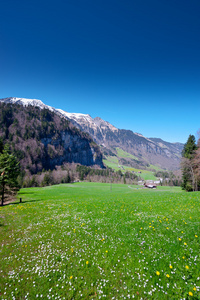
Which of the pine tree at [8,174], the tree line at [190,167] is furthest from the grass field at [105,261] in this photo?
the tree line at [190,167]

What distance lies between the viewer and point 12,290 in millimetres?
6039

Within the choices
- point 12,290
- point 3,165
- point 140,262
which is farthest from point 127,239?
point 3,165

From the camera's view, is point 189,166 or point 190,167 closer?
point 189,166

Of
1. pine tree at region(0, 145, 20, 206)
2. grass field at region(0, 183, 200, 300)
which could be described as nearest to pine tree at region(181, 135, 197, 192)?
grass field at region(0, 183, 200, 300)

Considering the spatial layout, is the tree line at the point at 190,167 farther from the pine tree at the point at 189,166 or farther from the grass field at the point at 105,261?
the grass field at the point at 105,261

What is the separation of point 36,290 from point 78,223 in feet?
24.2

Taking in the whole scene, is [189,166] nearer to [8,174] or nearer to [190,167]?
[190,167]

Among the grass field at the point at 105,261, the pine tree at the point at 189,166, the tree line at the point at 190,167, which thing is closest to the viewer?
the grass field at the point at 105,261

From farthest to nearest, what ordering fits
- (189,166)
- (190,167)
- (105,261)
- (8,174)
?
1. (190,167)
2. (189,166)
3. (8,174)
4. (105,261)

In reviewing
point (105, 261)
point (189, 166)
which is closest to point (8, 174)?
point (105, 261)

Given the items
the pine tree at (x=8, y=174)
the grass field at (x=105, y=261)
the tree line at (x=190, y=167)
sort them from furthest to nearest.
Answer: the tree line at (x=190, y=167) → the pine tree at (x=8, y=174) → the grass field at (x=105, y=261)

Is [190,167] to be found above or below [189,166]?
below

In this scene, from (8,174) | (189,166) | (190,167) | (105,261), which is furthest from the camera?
(190,167)

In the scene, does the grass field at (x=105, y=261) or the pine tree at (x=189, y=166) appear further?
the pine tree at (x=189, y=166)
